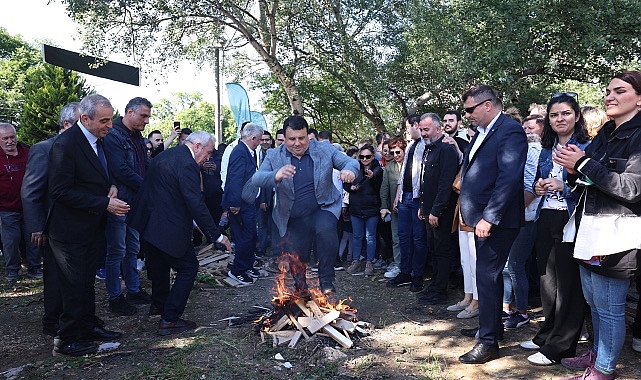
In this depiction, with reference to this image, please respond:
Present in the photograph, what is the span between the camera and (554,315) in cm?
405

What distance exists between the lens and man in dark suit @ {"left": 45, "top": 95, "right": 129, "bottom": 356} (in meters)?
4.27

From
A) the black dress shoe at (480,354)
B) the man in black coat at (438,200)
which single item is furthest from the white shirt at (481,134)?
the black dress shoe at (480,354)

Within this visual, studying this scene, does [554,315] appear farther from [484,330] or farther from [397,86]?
[397,86]

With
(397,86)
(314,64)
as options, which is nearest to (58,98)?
(314,64)

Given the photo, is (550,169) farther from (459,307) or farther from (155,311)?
(155,311)

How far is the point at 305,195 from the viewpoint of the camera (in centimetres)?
534

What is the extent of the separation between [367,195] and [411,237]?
1.34 metres

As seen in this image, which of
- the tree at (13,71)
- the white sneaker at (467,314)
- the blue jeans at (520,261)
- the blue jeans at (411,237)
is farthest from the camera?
the tree at (13,71)

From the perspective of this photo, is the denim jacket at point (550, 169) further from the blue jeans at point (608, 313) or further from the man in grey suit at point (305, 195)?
the man in grey suit at point (305, 195)

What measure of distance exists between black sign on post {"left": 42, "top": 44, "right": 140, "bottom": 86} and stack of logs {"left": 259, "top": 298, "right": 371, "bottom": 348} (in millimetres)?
7445

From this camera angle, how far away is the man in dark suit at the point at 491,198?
381 centimetres

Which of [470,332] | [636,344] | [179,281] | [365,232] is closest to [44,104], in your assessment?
[365,232]

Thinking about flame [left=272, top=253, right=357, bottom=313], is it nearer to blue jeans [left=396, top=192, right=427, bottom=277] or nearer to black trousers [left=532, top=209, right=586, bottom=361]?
blue jeans [left=396, top=192, right=427, bottom=277]

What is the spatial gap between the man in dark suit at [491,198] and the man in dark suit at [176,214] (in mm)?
2431
